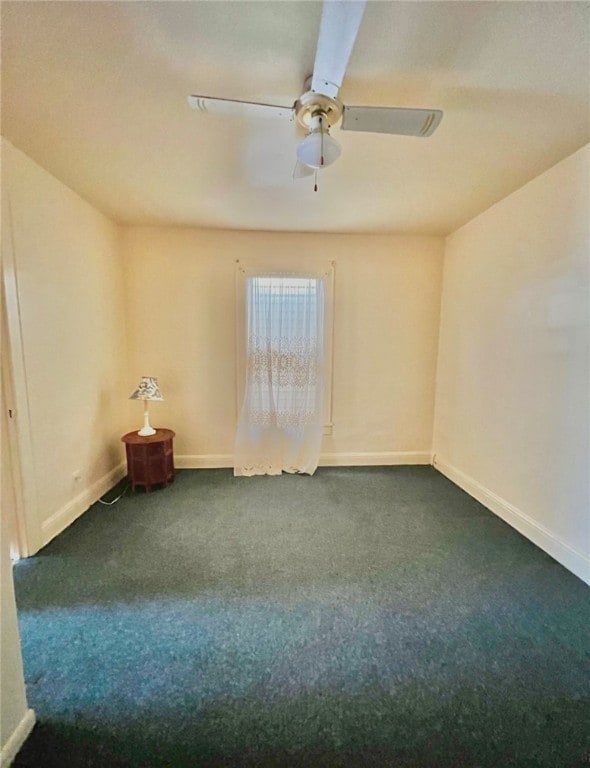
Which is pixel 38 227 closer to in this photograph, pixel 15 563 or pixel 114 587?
pixel 15 563

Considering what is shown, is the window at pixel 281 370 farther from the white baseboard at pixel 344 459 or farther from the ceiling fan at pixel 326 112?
the ceiling fan at pixel 326 112

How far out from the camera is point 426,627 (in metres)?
1.52

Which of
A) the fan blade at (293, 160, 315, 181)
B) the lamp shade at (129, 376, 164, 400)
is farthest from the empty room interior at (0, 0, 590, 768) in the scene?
the lamp shade at (129, 376, 164, 400)

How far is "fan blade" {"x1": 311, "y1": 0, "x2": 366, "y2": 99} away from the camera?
2.97 ft

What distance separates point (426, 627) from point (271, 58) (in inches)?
98.1

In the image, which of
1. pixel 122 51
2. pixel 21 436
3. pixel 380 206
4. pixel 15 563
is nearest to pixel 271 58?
pixel 122 51

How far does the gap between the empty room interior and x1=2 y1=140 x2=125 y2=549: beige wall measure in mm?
23

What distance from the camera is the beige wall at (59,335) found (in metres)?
1.91

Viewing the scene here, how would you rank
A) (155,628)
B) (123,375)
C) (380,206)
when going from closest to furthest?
(155,628)
(380,206)
(123,375)

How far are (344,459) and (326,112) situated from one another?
291cm

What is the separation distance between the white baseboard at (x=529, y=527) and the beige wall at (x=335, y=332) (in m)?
0.71

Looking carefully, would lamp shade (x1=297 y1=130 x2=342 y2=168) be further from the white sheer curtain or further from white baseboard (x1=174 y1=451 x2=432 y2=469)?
white baseboard (x1=174 y1=451 x2=432 y2=469)

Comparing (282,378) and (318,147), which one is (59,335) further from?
(318,147)

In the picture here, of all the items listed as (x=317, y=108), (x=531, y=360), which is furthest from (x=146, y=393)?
(x=531, y=360)
